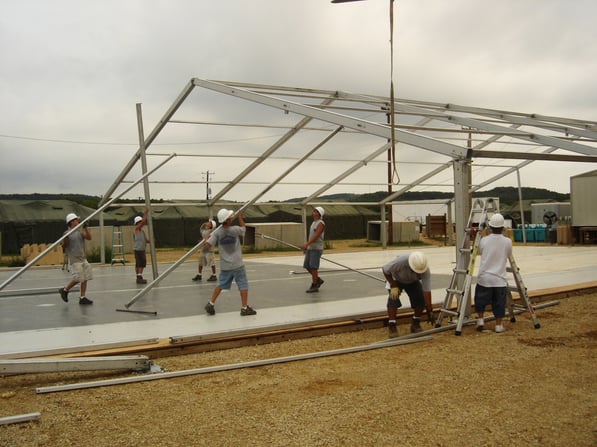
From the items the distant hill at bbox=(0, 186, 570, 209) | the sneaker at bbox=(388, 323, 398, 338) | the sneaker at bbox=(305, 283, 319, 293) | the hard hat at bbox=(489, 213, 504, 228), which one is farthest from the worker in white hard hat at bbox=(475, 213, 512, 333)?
the distant hill at bbox=(0, 186, 570, 209)

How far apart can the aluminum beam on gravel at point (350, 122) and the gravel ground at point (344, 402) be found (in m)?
2.78

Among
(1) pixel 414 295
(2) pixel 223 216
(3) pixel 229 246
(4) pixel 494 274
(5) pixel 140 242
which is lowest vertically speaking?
(1) pixel 414 295

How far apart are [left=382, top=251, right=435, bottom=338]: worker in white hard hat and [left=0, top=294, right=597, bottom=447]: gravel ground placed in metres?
0.59

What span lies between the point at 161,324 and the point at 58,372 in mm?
2055

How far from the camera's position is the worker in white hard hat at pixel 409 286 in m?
7.12

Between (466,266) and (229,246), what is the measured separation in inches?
125

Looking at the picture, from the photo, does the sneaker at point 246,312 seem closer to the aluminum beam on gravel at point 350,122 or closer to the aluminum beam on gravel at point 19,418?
the aluminum beam on gravel at point 350,122

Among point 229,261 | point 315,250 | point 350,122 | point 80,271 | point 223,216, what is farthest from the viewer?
point 315,250

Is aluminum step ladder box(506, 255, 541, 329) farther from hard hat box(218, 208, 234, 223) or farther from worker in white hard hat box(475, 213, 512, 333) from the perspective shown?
hard hat box(218, 208, 234, 223)

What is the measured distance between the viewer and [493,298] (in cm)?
729

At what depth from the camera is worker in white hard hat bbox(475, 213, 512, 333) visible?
7234mm

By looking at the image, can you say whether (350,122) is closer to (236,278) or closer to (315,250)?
(315,250)

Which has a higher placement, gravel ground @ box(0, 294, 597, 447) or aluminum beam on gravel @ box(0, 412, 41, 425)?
aluminum beam on gravel @ box(0, 412, 41, 425)

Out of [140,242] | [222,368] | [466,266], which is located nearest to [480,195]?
[140,242]
